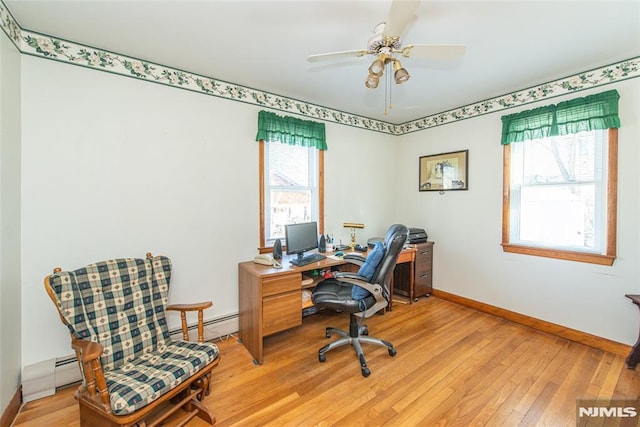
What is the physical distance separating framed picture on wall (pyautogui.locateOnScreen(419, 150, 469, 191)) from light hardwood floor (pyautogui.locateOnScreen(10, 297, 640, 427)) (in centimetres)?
179

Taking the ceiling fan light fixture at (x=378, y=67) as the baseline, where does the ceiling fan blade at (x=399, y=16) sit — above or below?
above

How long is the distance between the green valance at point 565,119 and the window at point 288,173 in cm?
212

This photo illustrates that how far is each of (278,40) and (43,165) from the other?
75.8 inches

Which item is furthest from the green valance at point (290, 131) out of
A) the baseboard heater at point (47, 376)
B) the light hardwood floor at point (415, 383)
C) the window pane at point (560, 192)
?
the baseboard heater at point (47, 376)

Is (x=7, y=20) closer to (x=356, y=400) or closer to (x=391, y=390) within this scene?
(x=356, y=400)

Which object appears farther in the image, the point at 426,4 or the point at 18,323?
the point at 18,323

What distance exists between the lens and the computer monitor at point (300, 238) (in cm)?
261

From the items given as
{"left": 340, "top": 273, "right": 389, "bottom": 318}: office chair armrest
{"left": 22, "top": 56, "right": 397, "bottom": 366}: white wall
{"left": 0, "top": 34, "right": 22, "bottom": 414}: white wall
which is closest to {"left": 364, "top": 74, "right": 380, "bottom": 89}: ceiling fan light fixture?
{"left": 340, "top": 273, "right": 389, "bottom": 318}: office chair armrest

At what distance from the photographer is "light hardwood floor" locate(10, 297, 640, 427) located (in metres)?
1.67

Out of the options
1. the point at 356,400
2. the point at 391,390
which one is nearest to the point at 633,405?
the point at 391,390

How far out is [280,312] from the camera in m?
2.31

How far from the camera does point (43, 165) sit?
6.22 feet

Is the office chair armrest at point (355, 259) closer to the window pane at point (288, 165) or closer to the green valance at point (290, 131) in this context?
the window pane at point (288, 165)

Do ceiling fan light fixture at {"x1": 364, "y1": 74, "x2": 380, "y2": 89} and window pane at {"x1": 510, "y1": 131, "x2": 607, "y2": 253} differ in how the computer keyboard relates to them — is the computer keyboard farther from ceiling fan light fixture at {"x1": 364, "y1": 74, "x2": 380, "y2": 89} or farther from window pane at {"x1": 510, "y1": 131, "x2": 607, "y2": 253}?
window pane at {"x1": 510, "y1": 131, "x2": 607, "y2": 253}
